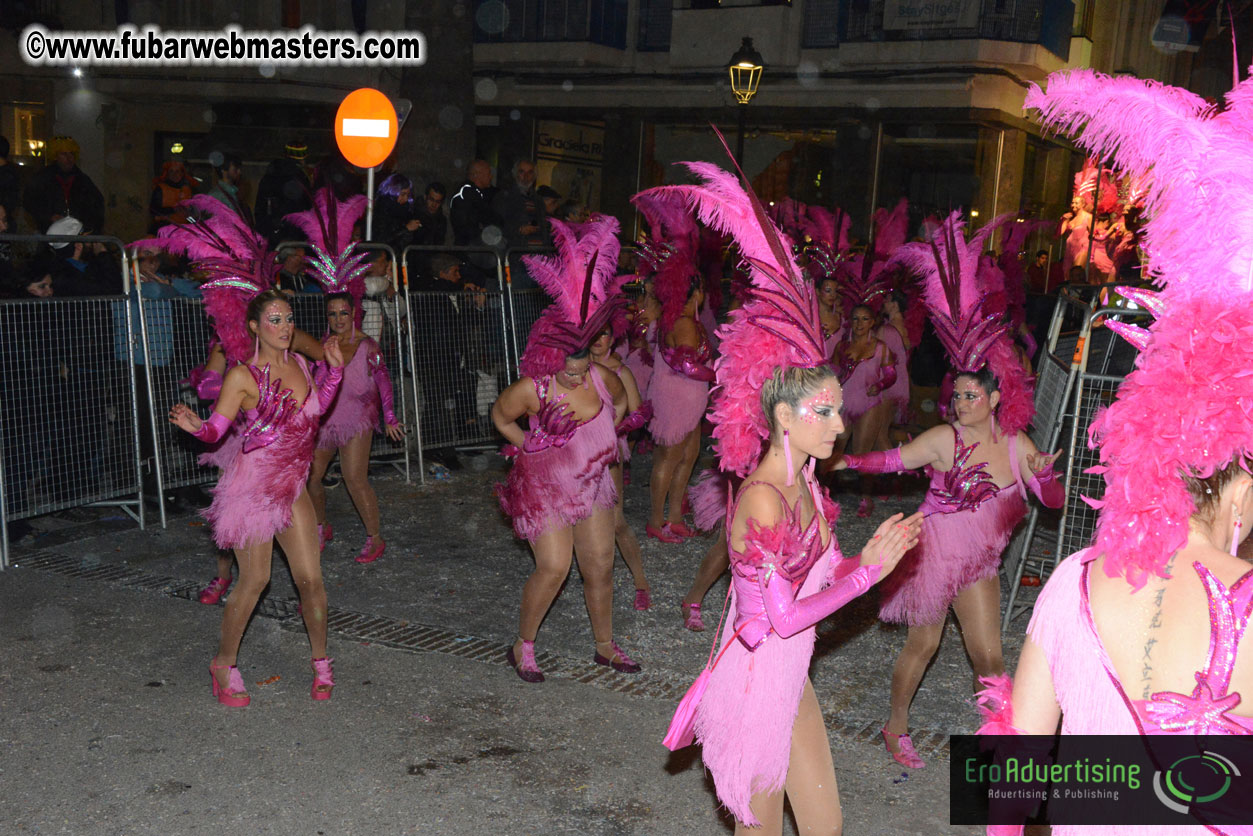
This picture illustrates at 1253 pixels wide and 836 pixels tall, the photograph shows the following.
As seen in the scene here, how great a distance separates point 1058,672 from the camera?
7.56 feet

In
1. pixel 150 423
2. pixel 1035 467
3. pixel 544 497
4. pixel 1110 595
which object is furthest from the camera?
pixel 150 423

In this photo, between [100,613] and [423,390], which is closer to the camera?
[100,613]

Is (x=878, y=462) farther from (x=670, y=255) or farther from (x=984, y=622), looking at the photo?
(x=670, y=255)

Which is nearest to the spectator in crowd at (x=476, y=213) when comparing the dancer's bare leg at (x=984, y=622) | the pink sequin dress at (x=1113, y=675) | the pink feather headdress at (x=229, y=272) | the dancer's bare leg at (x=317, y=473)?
the dancer's bare leg at (x=317, y=473)

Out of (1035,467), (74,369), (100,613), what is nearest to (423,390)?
(74,369)

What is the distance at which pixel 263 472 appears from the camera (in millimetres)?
5117

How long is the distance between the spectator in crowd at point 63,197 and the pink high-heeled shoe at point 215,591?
610 centimetres

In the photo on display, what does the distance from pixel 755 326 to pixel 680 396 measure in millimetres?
4545

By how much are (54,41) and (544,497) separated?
22.9m

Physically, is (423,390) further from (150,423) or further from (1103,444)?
(1103,444)

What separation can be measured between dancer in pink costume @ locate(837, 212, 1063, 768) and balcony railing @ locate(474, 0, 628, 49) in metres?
19.2

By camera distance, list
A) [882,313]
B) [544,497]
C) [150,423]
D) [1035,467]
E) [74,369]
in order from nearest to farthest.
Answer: [1035,467] < [544,497] < [74,369] < [150,423] < [882,313]

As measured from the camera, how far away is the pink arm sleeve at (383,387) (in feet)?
24.5

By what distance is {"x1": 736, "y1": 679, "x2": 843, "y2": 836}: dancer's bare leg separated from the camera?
3303 mm
